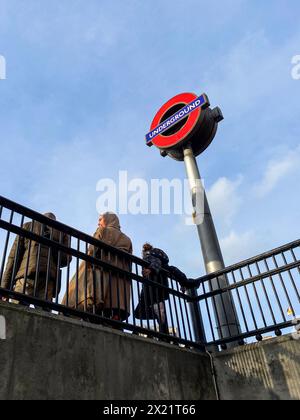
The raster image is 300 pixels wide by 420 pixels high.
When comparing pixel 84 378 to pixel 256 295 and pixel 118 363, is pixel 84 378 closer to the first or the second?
pixel 118 363

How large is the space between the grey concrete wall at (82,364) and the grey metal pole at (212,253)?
118 centimetres

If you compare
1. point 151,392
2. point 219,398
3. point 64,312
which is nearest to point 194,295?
point 219,398

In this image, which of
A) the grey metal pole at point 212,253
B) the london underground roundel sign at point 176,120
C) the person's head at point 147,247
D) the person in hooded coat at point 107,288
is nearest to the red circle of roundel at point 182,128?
the london underground roundel sign at point 176,120

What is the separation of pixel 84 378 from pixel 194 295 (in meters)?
2.79

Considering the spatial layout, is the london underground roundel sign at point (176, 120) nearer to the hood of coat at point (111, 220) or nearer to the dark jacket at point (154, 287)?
the hood of coat at point (111, 220)

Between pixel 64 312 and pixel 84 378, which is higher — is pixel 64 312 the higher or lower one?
the higher one

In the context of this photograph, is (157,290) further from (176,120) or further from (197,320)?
(176,120)

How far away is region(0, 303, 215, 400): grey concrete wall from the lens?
9.46 ft

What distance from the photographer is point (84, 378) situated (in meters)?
3.29

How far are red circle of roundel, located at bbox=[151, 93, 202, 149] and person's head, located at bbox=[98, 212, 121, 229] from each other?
13.7 feet

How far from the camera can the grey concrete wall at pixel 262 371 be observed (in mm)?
4168

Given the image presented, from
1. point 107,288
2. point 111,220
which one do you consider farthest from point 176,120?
point 107,288

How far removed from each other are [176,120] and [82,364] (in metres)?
7.64

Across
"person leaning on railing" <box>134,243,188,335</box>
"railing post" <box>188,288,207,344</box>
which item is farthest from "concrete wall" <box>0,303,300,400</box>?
"person leaning on railing" <box>134,243,188,335</box>
